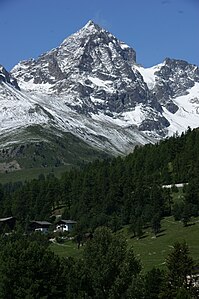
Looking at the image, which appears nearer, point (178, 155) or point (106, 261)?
point (106, 261)

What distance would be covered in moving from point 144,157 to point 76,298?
11547cm

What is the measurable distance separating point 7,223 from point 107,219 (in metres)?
30.0

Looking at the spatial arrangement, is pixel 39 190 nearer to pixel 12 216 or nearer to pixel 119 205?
pixel 12 216

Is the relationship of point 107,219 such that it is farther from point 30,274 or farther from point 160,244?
point 30,274

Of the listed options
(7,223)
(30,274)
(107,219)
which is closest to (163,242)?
(107,219)

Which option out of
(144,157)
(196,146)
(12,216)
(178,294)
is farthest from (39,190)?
(178,294)

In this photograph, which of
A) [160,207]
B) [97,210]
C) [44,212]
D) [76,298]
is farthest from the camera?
[44,212]

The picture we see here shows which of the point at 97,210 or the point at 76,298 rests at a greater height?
the point at 97,210

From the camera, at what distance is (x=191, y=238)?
109m

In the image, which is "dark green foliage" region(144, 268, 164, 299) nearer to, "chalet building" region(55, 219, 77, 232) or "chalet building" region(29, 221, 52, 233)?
"chalet building" region(55, 219, 77, 232)

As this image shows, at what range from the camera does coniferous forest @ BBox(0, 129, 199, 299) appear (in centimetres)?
6906

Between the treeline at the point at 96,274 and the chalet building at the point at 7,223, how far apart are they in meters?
73.2

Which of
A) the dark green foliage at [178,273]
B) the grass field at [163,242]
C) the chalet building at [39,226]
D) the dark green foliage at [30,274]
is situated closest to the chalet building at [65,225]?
the chalet building at [39,226]

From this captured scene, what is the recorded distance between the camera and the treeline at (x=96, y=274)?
6694 cm
